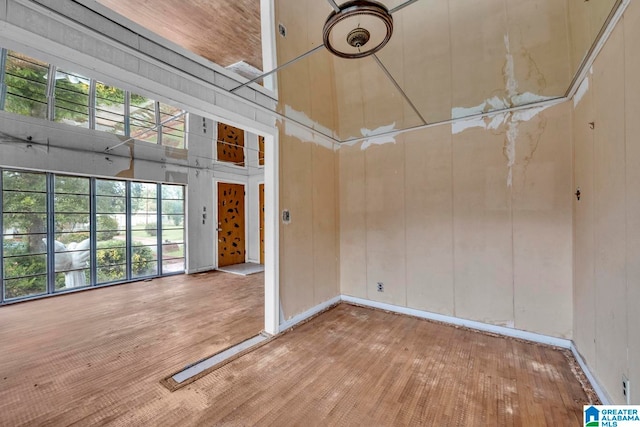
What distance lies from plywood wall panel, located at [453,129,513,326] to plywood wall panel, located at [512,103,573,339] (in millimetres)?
105

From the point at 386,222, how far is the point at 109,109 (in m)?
5.67

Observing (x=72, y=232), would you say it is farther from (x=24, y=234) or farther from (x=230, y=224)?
(x=230, y=224)

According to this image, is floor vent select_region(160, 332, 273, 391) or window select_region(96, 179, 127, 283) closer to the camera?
floor vent select_region(160, 332, 273, 391)

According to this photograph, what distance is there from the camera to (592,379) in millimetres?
2029

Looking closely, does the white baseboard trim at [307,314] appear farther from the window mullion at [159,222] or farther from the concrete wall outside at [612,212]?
the window mullion at [159,222]

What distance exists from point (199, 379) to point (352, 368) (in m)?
1.35

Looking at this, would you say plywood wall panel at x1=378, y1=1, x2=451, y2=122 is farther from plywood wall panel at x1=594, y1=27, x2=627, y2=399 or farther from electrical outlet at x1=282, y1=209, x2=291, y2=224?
electrical outlet at x1=282, y1=209, x2=291, y2=224

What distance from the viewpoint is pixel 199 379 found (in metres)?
2.16

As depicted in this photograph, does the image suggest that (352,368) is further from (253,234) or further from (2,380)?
(253,234)

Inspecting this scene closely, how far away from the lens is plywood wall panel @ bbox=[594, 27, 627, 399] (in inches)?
62.6

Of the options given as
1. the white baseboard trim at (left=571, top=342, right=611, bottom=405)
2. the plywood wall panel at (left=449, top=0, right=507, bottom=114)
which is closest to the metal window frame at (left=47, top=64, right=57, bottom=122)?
the plywood wall panel at (left=449, top=0, right=507, bottom=114)

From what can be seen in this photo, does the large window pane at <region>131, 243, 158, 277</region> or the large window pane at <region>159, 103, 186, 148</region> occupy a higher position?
the large window pane at <region>159, 103, 186, 148</region>

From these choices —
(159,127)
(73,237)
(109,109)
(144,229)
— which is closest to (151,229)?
(144,229)

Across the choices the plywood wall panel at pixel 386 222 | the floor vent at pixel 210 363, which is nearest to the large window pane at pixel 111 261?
→ the floor vent at pixel 210 363
